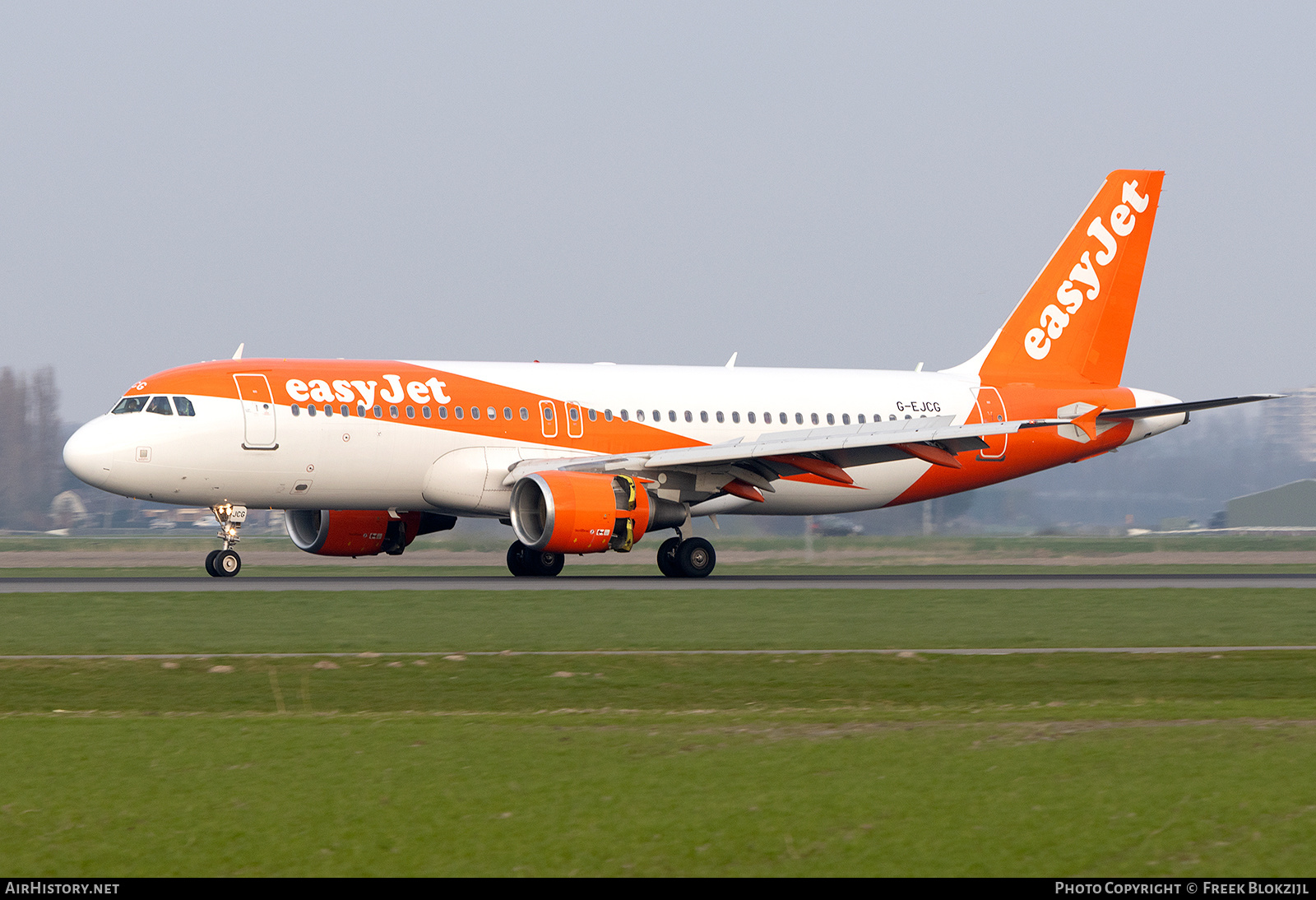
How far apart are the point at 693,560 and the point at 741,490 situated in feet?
5.71

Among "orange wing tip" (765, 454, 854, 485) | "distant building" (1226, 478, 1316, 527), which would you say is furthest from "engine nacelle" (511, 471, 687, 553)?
"distant building" (1226, 478, 1316, 527)

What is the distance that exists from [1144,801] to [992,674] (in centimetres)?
645

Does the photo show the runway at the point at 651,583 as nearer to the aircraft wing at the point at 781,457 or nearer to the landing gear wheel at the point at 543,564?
the landing gear wheel at the point at 543,564

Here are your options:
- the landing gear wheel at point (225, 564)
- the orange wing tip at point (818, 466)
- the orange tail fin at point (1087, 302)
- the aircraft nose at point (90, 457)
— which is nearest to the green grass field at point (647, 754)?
the landing gear wheel at point (225, 564)

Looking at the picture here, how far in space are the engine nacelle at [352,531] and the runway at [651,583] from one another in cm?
171

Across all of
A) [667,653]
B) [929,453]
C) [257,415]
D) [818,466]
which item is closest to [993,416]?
[929,453]

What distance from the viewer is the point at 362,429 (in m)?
29.8

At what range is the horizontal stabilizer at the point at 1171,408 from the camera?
31.2m

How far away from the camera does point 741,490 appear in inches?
1252

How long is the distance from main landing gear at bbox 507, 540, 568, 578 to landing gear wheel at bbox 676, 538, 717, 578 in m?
2.69

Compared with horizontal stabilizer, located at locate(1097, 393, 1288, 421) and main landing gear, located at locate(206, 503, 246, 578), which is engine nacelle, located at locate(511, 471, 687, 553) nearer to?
main landing gear, located at locate(206, 503, 246, 578)

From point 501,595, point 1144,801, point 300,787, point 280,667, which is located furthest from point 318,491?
point 1144,801

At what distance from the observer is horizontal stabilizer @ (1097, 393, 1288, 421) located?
102 ft

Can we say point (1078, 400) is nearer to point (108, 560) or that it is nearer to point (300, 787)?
point (108, 560)
